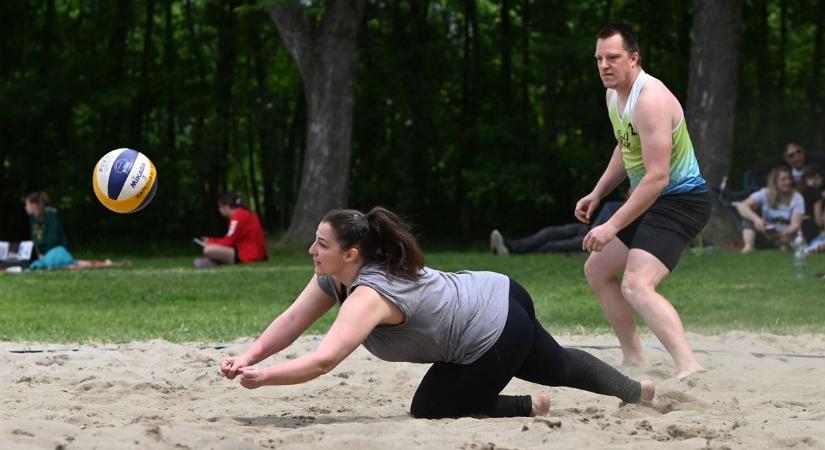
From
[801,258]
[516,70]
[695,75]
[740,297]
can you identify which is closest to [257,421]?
[740,297]

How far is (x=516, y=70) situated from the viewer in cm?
2611

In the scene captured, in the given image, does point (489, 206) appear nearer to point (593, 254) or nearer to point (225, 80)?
point (225, 80)

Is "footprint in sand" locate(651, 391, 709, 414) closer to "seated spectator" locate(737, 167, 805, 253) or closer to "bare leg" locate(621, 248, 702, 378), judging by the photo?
"bare leg" locate(621, 248, 702, 378)

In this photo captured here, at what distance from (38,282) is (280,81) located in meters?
15.4

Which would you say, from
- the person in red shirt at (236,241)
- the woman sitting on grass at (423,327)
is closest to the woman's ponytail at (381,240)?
the woman sitting on grass at (423,327)

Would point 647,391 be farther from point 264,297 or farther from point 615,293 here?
point 264,297

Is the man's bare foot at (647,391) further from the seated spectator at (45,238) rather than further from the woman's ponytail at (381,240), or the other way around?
the seated spectator at (45,238)

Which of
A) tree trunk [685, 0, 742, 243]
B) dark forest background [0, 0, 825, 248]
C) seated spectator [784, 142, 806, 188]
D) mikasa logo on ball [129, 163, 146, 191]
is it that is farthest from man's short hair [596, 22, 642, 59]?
dark forest background [0, 0, 825, 248]

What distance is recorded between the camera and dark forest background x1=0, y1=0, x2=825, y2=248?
23828 millimetres

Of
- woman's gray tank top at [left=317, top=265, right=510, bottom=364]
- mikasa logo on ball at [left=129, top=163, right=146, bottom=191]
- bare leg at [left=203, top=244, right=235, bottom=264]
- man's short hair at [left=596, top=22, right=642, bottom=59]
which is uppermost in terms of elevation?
man's short hair at [left=596, top=22, right=642, bottom=59]

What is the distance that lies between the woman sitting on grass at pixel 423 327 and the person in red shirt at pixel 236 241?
1152 centimetres

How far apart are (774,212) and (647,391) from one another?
11525mm

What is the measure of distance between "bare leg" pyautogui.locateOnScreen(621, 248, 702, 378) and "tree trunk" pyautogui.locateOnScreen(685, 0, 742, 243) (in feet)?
39.6

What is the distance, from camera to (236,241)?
17016mm
